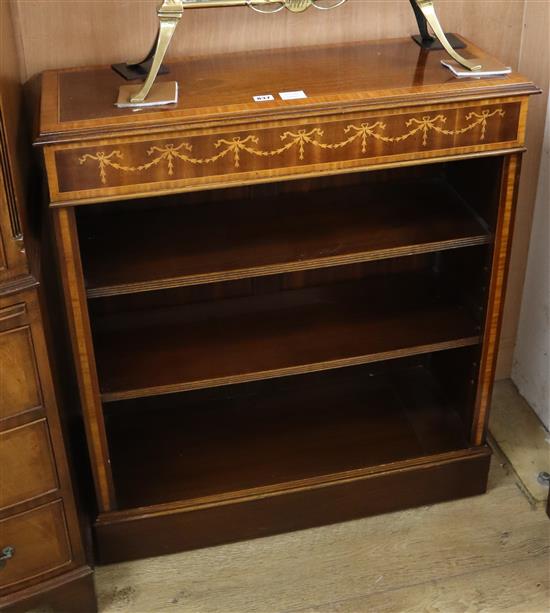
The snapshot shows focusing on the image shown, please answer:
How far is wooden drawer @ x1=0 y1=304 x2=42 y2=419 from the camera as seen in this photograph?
139cm

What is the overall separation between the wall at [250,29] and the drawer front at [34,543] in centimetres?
82

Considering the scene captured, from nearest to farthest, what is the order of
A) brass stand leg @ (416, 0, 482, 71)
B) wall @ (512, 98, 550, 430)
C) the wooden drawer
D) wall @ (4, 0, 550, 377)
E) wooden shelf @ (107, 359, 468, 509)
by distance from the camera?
the wooden drawer, brass stand leg @ (416, 0, 482, 71), wall @ (4, 0, 550, 377), wooden shelf @ (107, 359, 468, 509), wall @ (512, 98, 550, 430)

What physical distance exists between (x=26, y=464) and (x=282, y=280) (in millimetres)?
715

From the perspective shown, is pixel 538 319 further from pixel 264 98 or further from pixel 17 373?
pixel 17 373

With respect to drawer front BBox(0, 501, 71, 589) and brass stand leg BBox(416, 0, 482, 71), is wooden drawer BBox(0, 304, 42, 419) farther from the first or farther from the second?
brass stand leg BBox(416, 0, 482, 71)

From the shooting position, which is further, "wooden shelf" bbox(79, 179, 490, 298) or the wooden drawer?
"wooden shelf" bbox(79, 179, 490, 298)

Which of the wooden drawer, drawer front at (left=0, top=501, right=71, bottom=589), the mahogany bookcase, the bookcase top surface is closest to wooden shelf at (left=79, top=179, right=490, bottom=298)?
the mahogany bookcase

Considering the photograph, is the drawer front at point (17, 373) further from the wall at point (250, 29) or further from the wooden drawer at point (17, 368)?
the wall at point (250, 29)

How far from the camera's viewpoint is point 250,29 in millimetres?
1729

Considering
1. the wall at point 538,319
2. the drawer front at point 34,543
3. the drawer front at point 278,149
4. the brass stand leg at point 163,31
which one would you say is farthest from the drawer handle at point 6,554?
the wall at point 538,319

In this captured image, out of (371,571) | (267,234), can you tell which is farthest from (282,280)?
(371,571)

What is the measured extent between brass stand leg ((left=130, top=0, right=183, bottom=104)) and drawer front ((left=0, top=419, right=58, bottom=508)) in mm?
575

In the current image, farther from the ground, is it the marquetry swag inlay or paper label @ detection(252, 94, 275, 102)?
paper label @ detection(252, 94, 275, 102)

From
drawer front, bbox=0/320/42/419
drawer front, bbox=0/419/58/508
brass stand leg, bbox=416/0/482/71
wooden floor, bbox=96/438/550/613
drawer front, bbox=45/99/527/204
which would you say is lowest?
wooden floor, bbox=96/438/550/613
